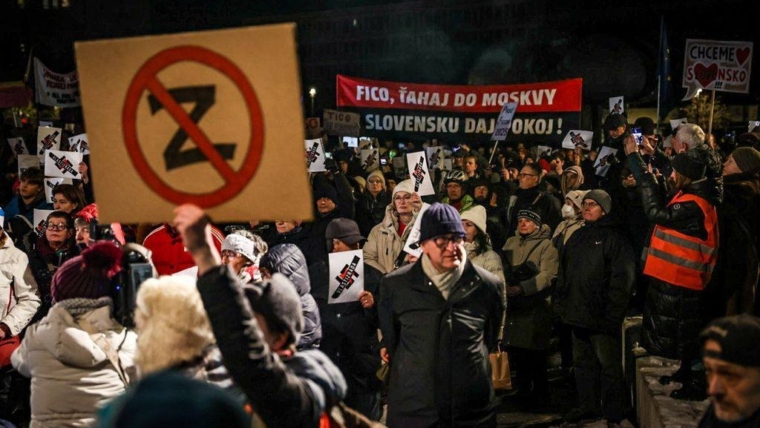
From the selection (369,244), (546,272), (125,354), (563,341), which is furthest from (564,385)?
(125,354)

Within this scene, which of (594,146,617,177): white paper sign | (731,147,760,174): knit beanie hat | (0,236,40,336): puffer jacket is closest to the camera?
(731,147,760,174): knit beanie hat

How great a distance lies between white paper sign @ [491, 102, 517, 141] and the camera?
40.6 ft

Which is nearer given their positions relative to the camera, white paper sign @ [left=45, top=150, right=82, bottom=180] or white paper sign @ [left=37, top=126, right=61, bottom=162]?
white paper sign @ [left=45, top=150, right=82, bottom=180]

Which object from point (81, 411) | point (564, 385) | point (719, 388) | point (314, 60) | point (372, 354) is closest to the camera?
point (719, 388)

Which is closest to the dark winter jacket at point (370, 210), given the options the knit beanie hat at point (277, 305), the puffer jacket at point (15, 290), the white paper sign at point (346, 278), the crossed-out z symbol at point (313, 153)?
the crossed-out z symbol at point (313, 153)

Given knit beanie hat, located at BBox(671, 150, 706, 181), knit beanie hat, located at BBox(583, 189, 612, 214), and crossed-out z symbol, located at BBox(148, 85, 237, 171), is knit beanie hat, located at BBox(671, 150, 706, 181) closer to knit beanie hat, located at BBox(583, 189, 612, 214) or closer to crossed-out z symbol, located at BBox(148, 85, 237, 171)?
knit beanie hat, located at BBox(583, 189, 612, 214)

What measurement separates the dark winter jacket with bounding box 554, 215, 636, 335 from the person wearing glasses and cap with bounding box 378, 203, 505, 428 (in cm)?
263

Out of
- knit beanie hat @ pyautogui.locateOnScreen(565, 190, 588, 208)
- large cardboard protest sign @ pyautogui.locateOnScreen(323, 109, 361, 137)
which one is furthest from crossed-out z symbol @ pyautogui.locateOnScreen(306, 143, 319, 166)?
knit beanie hat @ pyautogui.locateOnScreen(565, 190, 588, 208)

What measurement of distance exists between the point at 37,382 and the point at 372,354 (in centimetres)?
329

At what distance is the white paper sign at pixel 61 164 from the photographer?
10547 mm

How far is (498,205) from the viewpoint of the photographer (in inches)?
455

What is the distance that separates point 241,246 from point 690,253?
10.6ft

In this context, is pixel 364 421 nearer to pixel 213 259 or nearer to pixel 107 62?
pixel 213 259

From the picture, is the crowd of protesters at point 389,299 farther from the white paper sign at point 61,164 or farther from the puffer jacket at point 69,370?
the white paper sign at point 61,164
